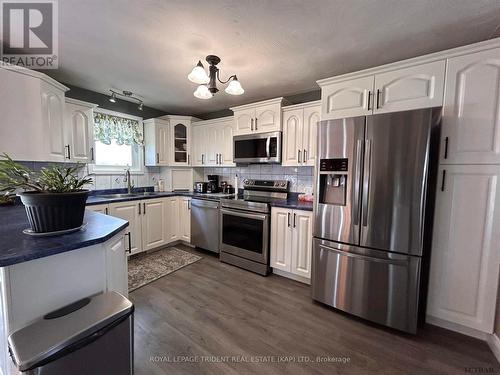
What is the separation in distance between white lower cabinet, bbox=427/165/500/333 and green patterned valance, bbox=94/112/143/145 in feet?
13.5

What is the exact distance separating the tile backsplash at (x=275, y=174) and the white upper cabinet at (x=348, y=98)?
0.96 meters

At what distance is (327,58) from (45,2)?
2.29 m

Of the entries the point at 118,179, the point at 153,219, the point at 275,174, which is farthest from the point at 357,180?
the point at 118,179

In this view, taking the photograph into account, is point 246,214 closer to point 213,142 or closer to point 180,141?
point 213,142

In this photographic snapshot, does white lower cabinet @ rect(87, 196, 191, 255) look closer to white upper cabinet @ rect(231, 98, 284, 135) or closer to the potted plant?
white upper cabinet @ rect(231, 98, 284, 135)

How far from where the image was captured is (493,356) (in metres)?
Answer: 1.54

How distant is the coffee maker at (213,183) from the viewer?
12.6 feet

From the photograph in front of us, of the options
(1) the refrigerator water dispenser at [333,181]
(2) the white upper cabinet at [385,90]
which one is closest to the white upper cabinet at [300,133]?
(2) the white upper cabinet at [385,90]

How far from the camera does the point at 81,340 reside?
2.85 ft

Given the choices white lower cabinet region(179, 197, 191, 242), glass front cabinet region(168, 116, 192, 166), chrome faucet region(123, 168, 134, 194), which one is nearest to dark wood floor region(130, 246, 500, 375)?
white lower cabinet region(179, 197, 191, 242)

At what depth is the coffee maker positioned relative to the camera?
3.83 m

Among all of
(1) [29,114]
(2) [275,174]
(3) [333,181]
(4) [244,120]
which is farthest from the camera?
(2) [275,174]

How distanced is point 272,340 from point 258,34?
97.7 inches

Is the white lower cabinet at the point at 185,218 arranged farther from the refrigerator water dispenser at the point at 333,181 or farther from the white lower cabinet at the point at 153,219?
the refrigerator water dispenser at the point at 333,181
